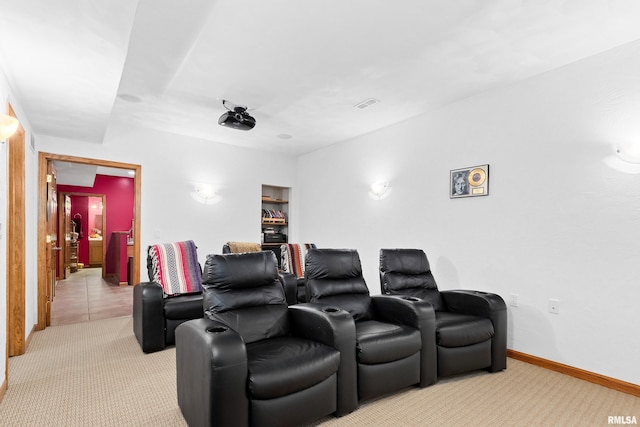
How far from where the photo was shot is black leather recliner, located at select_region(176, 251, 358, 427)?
179 centimetres

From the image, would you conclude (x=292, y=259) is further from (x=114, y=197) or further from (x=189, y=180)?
(x=114, y=197)

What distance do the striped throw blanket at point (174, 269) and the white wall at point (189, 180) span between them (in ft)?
4.15

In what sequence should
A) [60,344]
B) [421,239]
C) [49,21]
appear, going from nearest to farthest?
[49,21]
[60,344]
[421,239]

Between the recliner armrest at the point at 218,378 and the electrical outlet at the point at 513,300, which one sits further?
the electrical outlet at the point at 513,300

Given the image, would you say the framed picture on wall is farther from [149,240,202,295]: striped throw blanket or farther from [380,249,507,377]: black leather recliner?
[149,240,202,295]: striped throw blanket

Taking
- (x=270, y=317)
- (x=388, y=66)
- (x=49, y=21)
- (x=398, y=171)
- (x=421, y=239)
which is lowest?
(x=270, y=317)

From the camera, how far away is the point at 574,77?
3.06m

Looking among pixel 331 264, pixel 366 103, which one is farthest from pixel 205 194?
pixel 331 264

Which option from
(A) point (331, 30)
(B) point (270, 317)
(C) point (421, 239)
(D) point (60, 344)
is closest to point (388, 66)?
(A) point (331, 30)

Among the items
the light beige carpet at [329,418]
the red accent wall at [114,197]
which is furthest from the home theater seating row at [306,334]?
the red accent wall at [114,197]

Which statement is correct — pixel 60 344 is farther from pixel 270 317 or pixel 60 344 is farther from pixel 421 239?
pixel 421 239

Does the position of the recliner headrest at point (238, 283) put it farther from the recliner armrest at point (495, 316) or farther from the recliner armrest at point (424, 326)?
the recliner armrest at point (495, 316)

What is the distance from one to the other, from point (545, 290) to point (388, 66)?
254 centimetres

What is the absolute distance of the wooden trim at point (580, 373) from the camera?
2648 millimetres
